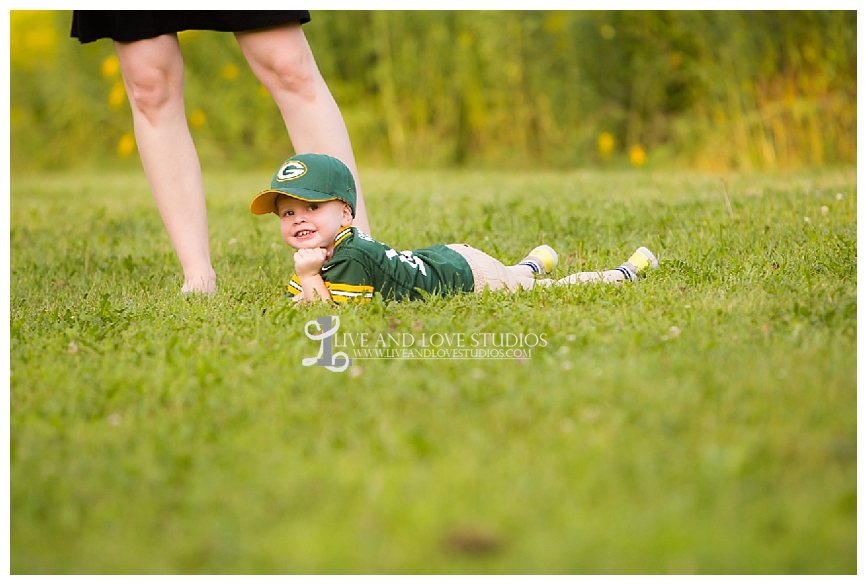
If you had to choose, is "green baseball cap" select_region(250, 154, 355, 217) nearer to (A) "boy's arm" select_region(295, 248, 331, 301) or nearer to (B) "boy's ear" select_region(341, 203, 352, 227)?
(B) "boy's ear" select_region(341, 203, 352, 227)

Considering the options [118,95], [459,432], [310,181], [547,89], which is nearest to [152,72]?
[310,181]

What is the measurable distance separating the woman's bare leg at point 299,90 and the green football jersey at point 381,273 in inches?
16.8

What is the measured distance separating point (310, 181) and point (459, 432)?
4.19ft

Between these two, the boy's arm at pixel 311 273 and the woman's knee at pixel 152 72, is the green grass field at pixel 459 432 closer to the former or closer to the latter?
the boy's arm at pixel 311 273

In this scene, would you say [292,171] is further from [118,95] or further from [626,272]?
[118,95]

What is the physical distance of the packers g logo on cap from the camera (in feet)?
9.43

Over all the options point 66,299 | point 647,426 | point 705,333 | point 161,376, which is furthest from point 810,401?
point 66,299

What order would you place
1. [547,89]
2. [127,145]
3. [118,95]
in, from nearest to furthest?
[547,89], [118,95], [127,145]

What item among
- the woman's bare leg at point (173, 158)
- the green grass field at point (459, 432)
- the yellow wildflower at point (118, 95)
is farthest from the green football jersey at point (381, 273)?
the yellow wildflower at point (118, 95)

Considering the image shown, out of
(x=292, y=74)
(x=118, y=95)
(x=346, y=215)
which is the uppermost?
(x=292, y=74)

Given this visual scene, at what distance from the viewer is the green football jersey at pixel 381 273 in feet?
9.32

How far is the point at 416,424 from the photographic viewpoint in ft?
6.25

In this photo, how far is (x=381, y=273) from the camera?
2.88 metres

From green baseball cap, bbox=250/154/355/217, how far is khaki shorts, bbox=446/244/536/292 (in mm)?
476
